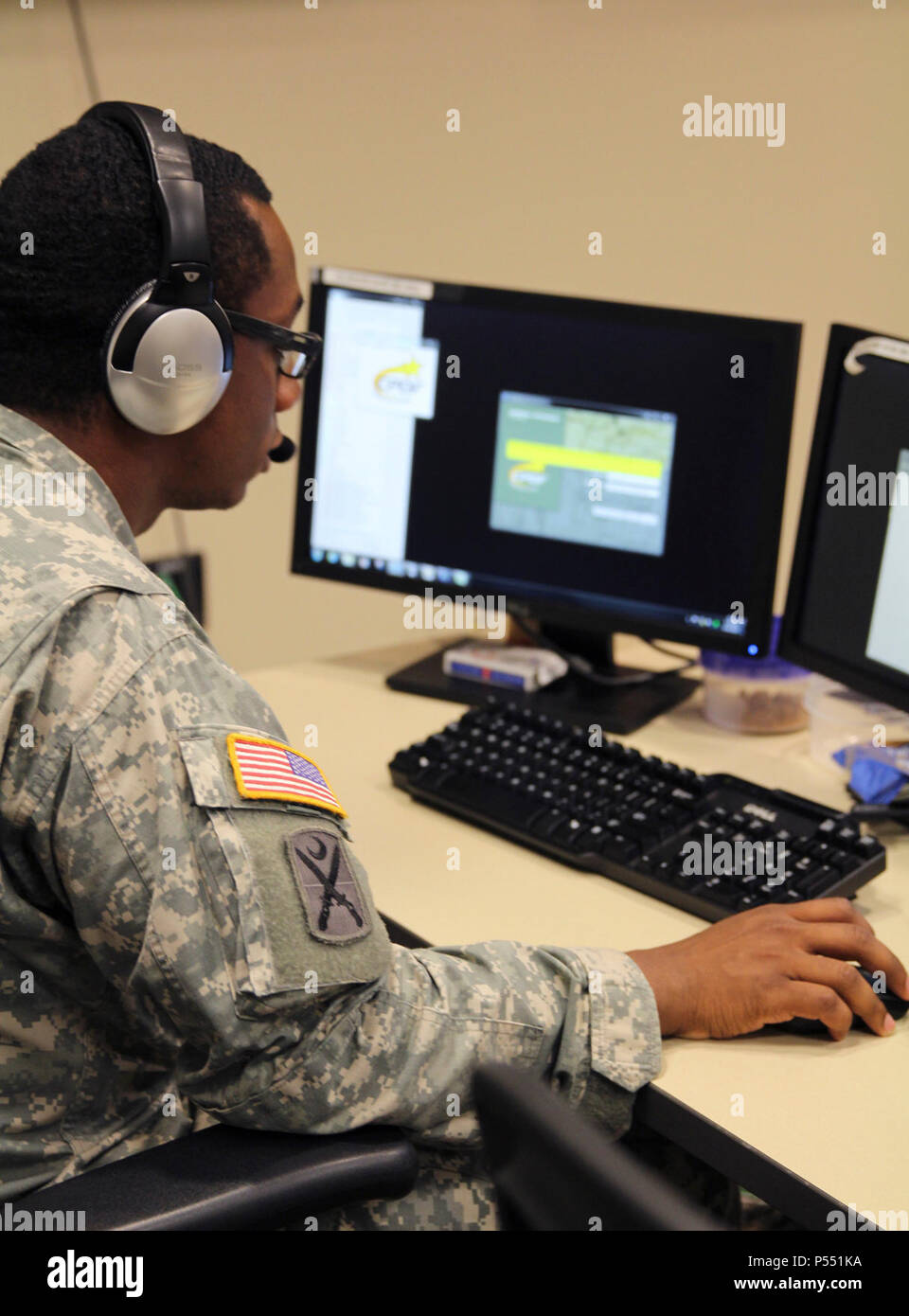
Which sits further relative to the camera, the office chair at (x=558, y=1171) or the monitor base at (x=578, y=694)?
the monitor base at (x=578, y=694)

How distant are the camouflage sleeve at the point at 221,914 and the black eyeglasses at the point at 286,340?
29 centimetres

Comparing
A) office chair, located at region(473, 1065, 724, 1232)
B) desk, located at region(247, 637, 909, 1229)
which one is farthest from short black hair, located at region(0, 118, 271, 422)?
office chair, located at region(473, 1065, 724, 1232)

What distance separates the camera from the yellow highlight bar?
145cm

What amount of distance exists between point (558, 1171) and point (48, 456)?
635 millimetres

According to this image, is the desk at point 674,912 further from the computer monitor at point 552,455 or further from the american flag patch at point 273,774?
the american flag patch at point 273,774

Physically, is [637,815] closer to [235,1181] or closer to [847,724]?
[847,724]

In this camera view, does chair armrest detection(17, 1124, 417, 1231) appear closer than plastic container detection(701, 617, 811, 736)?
Yes

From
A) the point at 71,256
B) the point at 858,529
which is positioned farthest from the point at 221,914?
the point at 858,529

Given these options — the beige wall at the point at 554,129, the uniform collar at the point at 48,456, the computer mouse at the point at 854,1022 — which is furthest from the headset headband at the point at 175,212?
the beige wall at the point at 554,129

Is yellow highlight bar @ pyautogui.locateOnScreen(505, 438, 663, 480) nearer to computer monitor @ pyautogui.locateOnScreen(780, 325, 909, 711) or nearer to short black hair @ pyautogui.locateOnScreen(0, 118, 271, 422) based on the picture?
computer monitor @ pyautogui.locateOnScreen(780, 325, 909, 711)

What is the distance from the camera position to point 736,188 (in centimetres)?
223

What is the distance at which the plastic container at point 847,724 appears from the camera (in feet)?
4.60

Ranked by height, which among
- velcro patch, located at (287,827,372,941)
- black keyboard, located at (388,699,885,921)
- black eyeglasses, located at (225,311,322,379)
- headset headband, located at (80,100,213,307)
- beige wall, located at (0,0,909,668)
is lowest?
black keyboard, located at (388,699,885,921)

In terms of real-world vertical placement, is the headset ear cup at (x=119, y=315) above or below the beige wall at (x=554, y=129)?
below
